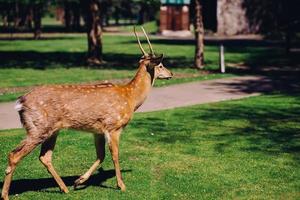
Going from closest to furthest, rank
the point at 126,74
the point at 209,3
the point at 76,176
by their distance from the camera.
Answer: the point at 76,176 → the point at 126,74 → the point at 209,3

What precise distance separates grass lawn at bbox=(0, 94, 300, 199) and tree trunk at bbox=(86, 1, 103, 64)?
16237mm

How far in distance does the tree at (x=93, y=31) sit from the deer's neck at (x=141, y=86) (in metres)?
22.6

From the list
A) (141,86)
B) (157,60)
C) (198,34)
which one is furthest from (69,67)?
(157,60)

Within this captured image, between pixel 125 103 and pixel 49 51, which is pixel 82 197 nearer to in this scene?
pixel 125 103

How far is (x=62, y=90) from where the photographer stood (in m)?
9.36

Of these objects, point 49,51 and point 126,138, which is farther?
point 49,51

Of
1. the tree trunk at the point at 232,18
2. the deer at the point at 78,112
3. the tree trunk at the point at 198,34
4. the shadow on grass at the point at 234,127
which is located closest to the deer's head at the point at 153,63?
the deer at the point at 78,112

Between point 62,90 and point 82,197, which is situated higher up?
point 62,90

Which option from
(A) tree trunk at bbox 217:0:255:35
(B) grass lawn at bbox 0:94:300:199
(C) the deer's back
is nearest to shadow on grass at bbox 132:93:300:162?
(B) grass lawn at bbox 0:94:300:199

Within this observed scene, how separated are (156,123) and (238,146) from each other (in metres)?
3.41

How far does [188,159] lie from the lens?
1194 centimetres

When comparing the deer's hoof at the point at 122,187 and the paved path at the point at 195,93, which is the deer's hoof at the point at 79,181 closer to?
the deer's hoof at the point at 122,187

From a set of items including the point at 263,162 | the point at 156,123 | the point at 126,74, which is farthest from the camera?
the point at 126,74

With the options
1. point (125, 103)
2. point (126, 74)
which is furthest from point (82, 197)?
point (126, 74)
